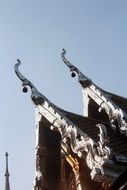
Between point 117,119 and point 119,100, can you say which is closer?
point 117,119

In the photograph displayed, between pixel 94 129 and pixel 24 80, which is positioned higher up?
pixel 24 80

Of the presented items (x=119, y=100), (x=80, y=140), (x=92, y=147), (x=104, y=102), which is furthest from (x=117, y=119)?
(x=119, y=100)

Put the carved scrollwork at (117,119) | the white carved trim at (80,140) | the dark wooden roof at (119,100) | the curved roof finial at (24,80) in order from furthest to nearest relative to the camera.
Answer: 1. the dark wooden roof at (119,100)
2. the curved roof finial at (24,80)
3. the carved scrollwork at (117,119)
4. the white carved trim at (80,140)

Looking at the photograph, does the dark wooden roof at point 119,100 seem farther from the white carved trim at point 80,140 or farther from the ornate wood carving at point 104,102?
the white carved trim at point 80,140

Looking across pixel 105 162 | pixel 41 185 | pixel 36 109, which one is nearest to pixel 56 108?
pixel 36 109

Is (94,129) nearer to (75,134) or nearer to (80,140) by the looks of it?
(75,134)

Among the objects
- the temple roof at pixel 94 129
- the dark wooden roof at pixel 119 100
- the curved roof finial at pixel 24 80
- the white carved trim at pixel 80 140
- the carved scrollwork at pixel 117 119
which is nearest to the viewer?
the temple roof at pixel 94 129

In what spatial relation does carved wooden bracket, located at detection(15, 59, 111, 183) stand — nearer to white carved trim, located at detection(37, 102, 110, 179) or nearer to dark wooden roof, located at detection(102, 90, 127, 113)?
white carved trim, located at detection(37, 102, 110, 179)

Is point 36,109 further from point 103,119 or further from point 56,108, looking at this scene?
point 103,119

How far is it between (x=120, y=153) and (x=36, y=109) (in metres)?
3.42

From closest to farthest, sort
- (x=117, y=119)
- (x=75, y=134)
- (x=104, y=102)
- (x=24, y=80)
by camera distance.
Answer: (x=75, y=134) → (x=117, y=119) → (x=104, y=102) → (x=24, y=80)

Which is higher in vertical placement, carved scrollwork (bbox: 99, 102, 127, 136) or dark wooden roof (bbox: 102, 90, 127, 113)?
dark wooden roof (bbox: 102, 90, 127, 113)

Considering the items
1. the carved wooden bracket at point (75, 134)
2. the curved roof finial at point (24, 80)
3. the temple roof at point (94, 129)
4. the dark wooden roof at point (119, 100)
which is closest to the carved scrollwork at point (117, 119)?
the temple roof at point (94, 129)

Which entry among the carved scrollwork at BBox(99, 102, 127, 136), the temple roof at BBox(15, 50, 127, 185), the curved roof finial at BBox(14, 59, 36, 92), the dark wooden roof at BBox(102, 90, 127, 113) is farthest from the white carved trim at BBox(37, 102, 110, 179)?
the dark wooden roof at BBox(102, 90, 127, 113)
